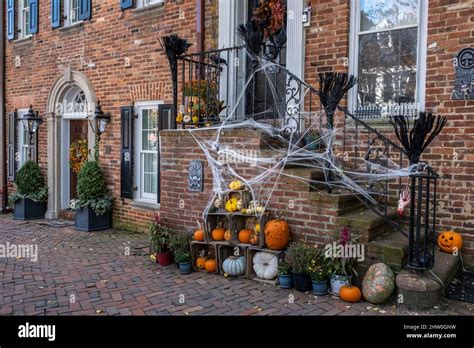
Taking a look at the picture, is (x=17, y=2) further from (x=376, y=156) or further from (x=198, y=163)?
(x=376, y=156)

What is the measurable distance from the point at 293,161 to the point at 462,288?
2.24m

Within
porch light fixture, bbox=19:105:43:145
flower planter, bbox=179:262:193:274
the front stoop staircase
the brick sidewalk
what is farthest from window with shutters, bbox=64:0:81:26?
the front stoop staircase

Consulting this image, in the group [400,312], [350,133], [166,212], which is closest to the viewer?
[400,312]

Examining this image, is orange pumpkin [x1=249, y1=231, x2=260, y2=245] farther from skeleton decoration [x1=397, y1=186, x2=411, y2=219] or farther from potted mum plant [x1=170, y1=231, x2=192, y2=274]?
skeleton decoration [x1=397, y1=186, x2=411, y2=219]

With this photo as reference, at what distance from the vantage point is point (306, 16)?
5902mm

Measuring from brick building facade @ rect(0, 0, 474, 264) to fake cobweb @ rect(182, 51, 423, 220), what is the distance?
0.58 feet

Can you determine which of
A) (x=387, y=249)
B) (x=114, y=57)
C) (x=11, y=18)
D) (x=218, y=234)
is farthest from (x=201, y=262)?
(x=11, y=18)

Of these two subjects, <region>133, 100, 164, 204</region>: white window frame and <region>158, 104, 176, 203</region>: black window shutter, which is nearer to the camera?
<region>158, 104, 176, 203</region>: black window shutter

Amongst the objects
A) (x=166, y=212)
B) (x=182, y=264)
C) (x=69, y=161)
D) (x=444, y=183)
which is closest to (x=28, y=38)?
(x=69, y=161)

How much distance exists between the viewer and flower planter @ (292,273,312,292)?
4.48 metres

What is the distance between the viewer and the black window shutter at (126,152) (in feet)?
26.5

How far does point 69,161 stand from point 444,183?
7.87 meters

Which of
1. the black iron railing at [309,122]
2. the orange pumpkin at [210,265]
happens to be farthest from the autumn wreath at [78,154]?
the orange pumpkin at [210,265]

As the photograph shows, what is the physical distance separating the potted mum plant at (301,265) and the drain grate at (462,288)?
1376mm
